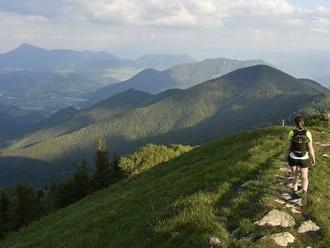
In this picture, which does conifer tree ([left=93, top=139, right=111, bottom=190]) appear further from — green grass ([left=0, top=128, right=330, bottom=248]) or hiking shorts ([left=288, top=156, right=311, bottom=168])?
hiking shorts ([left=288, top=156, right=311, bottom=168])

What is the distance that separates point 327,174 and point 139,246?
12.8 meters

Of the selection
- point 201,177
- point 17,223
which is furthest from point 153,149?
point 201,177

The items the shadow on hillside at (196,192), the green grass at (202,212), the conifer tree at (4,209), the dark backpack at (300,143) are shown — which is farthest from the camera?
the conifer tree at (4,209)

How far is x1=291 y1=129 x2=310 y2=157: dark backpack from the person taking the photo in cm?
2219

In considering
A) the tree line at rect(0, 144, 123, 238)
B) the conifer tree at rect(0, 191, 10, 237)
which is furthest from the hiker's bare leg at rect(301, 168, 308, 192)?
the conifer tree at rect(0, 191, 10, 237)

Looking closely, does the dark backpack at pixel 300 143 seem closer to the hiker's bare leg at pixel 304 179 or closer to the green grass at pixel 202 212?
the hiker's bare leg at pixel 304 179

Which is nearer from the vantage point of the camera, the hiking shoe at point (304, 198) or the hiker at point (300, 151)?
the hiking shoe at point (304, 198)

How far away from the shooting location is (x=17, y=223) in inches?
3529

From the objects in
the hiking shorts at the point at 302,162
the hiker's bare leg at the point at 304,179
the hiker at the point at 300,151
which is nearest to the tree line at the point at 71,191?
the hiker at the point at 300,151

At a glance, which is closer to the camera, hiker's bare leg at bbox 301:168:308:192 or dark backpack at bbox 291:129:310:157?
hiker's bare leg at bbox 301:168:308:192

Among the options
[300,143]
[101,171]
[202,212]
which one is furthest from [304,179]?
[101,171]

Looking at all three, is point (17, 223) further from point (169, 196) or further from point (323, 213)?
point (323, 213)

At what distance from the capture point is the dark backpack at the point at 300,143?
22194mm

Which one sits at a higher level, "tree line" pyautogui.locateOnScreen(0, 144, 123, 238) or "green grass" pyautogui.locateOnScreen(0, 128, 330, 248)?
"green grass" pyautogui.locateOnScreen(0, 128, 330, 248)
